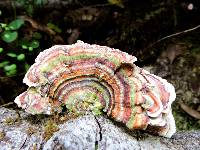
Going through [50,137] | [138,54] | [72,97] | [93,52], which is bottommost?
[138,54]

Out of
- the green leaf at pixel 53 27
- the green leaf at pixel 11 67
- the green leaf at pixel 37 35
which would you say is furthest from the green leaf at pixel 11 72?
the green leaf at pixel 53 27

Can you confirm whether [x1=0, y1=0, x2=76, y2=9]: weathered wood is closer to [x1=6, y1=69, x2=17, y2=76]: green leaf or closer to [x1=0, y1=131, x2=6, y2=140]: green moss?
[x1=6, y1=69, x2=17, y2=76]: green leaf

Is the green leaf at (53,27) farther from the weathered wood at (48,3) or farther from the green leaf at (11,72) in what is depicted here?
the green leaf at (11,72)

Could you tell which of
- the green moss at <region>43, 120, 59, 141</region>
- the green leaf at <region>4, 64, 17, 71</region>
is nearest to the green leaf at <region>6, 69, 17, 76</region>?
the green leaf at <region>4, 64, 17, 71</region>

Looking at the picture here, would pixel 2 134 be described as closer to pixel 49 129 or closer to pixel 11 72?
pixel 49 129

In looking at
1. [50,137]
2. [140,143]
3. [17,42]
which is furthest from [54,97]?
[17,42]

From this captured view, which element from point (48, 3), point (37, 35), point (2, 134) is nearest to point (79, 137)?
point (2, 134)

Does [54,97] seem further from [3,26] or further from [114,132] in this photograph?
[3,26]
